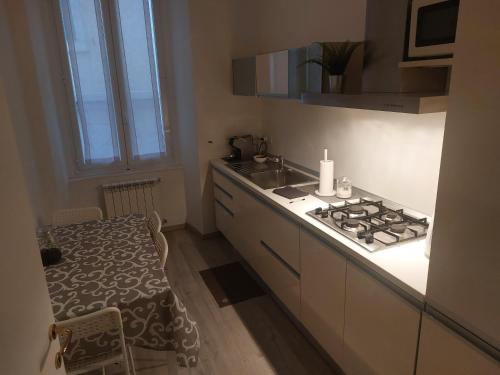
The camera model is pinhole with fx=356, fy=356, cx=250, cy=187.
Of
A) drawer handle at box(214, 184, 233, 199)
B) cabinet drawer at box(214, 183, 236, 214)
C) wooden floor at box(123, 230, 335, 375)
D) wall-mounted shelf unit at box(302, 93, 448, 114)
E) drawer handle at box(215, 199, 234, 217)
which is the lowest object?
wooden floor at box(123, 230, 335, 375)

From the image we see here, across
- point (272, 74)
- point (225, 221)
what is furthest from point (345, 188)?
point (225, 221)

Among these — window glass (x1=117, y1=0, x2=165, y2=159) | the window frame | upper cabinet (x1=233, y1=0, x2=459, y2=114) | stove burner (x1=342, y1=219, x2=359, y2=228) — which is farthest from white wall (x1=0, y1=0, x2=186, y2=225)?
stove burner (x1=342, y1=219, x2=359, y2=228)

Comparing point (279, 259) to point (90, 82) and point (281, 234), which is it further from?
point (90, 82)

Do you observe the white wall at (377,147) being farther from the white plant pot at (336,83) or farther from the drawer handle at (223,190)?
the drawer handle at (223,190)

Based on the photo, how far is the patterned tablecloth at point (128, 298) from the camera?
5.32ft

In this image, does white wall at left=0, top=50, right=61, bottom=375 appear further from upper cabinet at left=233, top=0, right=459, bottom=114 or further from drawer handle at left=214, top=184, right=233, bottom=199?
drawer handle at left=214, top=184, right=233, bottom=199

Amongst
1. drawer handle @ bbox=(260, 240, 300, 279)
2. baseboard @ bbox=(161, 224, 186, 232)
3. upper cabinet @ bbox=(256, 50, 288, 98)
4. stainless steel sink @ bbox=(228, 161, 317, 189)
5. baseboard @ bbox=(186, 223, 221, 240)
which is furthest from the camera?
baseboard @ bbox=(161, 224, 186, 232)

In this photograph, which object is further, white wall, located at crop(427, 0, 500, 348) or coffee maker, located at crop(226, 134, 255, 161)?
coffee maker, located at crop(226, 134, 255, 161)

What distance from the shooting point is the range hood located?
1570 mm

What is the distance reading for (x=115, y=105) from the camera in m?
3.73

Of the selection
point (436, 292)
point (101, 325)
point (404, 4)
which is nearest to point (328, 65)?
point (404, 4)

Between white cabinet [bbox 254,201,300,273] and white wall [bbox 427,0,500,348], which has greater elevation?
white wall [bbox 427,0,500,348]

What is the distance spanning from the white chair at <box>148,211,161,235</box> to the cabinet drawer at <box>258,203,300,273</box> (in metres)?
0.75

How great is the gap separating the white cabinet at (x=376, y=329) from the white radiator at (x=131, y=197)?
2.76 m
